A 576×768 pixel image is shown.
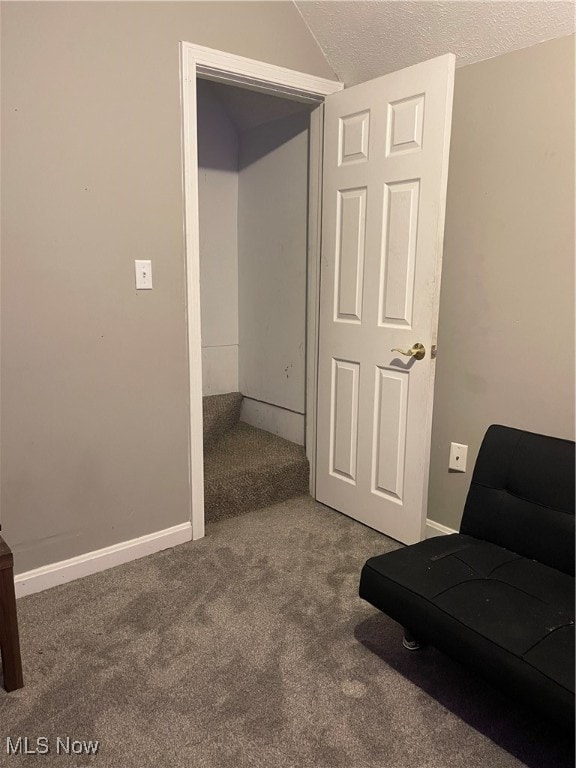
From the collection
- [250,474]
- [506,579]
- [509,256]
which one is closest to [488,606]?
[506,579]

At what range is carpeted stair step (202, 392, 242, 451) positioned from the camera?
3252 mm

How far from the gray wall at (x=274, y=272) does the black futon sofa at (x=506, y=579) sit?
4.51 feet

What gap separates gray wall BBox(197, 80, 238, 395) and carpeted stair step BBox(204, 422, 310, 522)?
547 millimetres

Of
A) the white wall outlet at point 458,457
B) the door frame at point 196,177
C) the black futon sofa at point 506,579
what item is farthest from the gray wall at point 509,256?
the door frame at point 196,177

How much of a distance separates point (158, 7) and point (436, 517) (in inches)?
92.4

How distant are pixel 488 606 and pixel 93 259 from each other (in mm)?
1749

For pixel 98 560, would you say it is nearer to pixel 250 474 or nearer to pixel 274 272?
pixel 250 474

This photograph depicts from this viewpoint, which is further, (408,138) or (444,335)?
(444,335)

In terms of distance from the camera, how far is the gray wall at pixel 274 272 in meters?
3.01

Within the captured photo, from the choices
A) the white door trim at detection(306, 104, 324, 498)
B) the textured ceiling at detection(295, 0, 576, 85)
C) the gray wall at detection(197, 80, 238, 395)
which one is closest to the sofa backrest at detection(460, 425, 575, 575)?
the white door trim at detection(306, 104, 324, 498)

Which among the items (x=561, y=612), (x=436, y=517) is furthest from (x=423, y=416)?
(x=561, y=612)

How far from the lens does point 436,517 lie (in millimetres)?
2527

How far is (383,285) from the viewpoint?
7.86 feet

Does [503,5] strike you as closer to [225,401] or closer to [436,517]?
[436,517]
